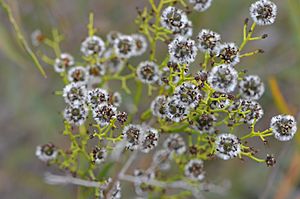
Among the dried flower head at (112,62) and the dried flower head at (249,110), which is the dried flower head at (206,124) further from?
the dried flower head at (112,62)

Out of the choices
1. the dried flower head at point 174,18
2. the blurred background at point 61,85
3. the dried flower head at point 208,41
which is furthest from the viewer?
the blurred background at point 61,85

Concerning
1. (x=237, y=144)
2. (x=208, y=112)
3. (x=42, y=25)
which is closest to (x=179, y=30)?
(x=208, y=112)

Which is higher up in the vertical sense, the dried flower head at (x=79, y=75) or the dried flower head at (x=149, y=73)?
the dried flower head at (x=149, y=73)

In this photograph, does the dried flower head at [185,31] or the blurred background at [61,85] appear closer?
the dried flower head at [185,31]

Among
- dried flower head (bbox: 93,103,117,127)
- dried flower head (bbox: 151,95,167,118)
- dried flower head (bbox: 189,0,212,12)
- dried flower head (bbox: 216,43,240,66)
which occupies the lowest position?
dried flower head (bbox: 93,103,117,127)

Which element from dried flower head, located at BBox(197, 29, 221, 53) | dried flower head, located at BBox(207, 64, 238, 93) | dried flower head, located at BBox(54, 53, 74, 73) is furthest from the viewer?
dried flower head, located at BBox(54, 53, 74, 73)

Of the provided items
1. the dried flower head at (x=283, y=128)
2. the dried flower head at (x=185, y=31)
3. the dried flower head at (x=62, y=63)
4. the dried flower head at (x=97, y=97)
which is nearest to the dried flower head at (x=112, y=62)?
the dried flower head at (x=62, y=63)

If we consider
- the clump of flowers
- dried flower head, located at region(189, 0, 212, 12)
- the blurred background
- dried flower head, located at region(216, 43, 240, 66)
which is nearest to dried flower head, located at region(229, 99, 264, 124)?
the clump of flowers

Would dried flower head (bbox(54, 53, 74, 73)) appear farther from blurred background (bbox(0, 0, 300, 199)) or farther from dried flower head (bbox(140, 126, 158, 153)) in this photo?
blurred background (bbox(0, 0, 300, 199))
